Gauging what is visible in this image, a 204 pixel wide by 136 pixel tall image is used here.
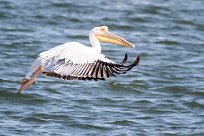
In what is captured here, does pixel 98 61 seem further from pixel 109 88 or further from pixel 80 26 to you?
pixel 80 26

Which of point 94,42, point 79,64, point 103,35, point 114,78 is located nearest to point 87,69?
point 79,64

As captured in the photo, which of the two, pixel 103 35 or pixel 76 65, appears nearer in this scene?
pixel 76 65

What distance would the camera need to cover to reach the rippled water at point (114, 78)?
1162 centimetres

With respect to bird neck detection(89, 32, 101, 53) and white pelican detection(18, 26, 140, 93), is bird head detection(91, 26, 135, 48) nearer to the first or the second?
bird neck detection(89, 32, 101, 53)

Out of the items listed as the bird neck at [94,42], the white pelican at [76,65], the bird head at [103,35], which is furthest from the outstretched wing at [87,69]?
the bird head at [103,35]

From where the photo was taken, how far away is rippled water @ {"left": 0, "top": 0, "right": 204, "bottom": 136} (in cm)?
1162

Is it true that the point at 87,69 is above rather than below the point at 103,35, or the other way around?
below

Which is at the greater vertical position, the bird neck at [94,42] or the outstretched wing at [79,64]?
the bird neck at [94,42]

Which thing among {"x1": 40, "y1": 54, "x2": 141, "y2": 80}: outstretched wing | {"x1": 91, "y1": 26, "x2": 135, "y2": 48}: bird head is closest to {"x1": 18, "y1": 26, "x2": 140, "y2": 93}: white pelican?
{"x1": 40, "y1": 54, "x2": 141, "y2": 80}: outstretched wing

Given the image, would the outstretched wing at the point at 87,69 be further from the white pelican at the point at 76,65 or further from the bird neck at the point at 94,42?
the bird neck at the point at 94,42

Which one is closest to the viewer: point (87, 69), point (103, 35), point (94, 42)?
point (87, 69)

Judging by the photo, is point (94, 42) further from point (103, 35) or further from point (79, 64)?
point (79, 64)

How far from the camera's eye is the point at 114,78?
14.8m

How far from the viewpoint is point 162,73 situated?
15375 millimetres
